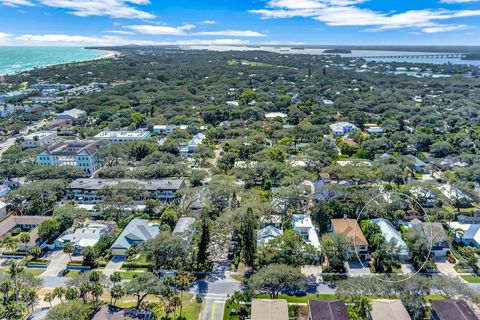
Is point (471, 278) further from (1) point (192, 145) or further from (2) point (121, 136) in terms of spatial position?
(2) point (121, 136)

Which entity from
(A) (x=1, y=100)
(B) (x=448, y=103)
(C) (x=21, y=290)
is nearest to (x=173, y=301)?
(C) (x=21, y=290)

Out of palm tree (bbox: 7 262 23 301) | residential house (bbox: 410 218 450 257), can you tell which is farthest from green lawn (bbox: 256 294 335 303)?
palm tree (bbox: 7 262 23 301)

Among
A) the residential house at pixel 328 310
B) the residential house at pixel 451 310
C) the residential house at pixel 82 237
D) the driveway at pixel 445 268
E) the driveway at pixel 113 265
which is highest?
the residential house at pixel 451 310

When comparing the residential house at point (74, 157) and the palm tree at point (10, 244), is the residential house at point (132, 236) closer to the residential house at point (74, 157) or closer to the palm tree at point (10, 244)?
the palm tree at point (10, 244)

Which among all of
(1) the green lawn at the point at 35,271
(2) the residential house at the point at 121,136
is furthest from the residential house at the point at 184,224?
(2) the residential house at the point at 121,136

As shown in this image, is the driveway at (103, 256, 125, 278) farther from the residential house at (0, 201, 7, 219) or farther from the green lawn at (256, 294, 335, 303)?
the residential house at (0, 201, 7, 219)

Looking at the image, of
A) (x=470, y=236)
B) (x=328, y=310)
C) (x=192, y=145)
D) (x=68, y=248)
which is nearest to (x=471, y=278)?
(x=470, y=236)
